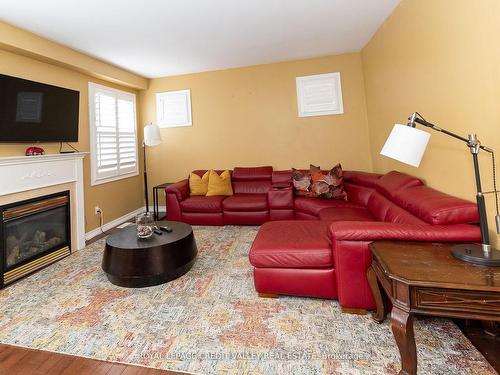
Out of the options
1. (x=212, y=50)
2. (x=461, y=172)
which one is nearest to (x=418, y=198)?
(x=461, y=172)

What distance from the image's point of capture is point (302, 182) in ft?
13.4

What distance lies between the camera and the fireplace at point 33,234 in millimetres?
2607

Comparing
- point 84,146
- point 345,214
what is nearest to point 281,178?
point 345,214

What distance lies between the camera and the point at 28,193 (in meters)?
2.84

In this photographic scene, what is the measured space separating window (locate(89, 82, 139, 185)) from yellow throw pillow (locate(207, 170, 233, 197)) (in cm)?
163

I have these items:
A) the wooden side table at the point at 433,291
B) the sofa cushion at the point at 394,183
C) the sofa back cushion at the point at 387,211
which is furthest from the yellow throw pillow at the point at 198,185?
the wooden side table at the point at 433,291

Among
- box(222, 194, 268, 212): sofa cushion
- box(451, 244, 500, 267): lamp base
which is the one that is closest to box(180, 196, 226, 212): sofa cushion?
box(222, 194, 268, 212): sofa cushion

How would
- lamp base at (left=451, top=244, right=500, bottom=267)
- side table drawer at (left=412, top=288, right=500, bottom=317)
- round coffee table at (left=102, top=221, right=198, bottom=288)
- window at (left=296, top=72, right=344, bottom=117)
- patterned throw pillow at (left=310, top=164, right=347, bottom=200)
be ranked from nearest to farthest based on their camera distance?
side table drawer at (left=412, top=288, right=500, bottom=317), lamp base at (left=451, top=244, right=500, bottom=267), round coffee table at (left=102, top=221, right=198, bottom=288), patterned throw pillow at (left=310, top=164, right=347, bottom=200), window at (left=296, top=72, right=344, bottom=117)

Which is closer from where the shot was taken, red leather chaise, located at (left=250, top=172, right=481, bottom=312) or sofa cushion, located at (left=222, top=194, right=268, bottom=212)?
red leather chaise, located at (left=250, top=172, right=481, bottom=312)

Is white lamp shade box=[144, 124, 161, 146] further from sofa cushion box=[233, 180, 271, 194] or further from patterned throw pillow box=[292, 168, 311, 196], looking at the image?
patterned throw pillow box=[292, 168, 311, 196]

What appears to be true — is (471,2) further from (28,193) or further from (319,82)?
(28,193)

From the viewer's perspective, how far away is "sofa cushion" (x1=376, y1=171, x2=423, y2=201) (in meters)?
2.57

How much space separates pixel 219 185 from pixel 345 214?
2.24m

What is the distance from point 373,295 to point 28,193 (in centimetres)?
347
